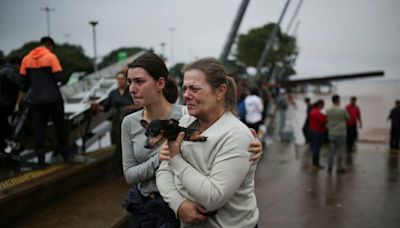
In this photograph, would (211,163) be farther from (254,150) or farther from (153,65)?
(153,65)

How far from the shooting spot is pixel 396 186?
24.7 ft

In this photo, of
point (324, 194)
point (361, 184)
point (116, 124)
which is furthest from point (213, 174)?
point (361, 184)

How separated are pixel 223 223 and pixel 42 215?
320cm

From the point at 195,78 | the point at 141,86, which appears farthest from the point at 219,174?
the point at 141,86

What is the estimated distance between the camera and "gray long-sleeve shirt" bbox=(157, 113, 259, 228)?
65.0 inches

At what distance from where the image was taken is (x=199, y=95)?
1.81m

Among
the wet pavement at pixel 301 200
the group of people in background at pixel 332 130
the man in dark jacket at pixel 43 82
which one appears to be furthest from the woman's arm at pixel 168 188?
the group of people in background at pixel 332 130

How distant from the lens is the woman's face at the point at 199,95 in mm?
1811

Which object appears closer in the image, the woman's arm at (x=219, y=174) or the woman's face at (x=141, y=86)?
the woman's arm at (x=219, y=174)

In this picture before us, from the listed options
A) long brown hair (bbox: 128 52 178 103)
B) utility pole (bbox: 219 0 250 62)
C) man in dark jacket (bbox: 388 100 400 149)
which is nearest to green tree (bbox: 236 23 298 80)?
man in dark jacket (bbox: 388 100 400 149)

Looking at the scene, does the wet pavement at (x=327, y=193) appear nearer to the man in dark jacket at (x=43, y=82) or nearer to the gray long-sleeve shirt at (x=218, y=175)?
the man in dark jacket at (x=43, y=82)

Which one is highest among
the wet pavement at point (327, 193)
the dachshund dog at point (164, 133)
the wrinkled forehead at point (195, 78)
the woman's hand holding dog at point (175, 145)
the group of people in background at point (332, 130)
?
the wrinkled forehead at point (195, 78)

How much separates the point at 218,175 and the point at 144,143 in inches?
29.4

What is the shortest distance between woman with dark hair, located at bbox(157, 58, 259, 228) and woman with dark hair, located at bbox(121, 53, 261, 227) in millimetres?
309
